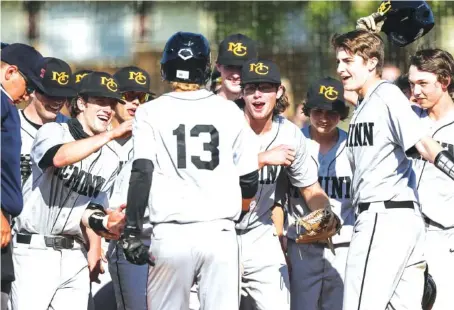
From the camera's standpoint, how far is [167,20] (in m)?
16.0

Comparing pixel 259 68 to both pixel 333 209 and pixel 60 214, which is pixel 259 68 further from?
pixel 60 214

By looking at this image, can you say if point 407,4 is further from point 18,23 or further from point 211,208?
point 18,23

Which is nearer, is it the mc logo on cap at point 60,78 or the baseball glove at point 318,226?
the baseball glove at point 318,226

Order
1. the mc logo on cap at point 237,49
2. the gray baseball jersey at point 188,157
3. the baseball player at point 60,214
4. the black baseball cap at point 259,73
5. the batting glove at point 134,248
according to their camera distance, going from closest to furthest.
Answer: the batting glove at point 134,248 < the gray baseball jersey at point 188,157 < the baseball player at point 60,214 < the black baseball cap at point 259,73 < the mc logo on cap at point 237,49

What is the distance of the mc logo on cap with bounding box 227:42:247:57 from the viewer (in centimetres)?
769

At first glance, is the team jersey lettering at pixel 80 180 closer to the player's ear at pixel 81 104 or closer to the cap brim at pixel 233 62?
the player's ear at pixel 81 104

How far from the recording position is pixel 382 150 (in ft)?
19.7

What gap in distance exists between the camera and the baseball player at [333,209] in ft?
24.6

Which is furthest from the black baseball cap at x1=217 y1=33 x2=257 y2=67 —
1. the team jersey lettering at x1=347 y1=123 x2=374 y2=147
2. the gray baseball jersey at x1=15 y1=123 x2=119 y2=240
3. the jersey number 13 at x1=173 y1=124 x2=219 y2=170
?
the jersey number 13 at x1=173 y1=124 x2=219 y2=170

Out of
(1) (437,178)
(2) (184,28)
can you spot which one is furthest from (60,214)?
(2) (184,28)

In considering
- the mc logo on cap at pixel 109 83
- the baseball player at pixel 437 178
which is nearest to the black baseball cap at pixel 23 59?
the mc logo on cap at pixel 109 83

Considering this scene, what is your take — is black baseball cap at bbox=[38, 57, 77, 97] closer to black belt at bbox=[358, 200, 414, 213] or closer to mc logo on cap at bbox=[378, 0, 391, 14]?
mc logo on cap at bbox=[378, 0, 391, 14]

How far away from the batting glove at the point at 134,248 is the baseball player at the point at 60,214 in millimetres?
1060

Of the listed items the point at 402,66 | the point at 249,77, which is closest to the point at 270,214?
the point at 249,77
